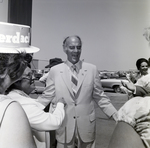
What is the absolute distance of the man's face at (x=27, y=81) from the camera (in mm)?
1537

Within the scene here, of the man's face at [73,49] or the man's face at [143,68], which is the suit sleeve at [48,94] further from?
the man's face at [143,68]

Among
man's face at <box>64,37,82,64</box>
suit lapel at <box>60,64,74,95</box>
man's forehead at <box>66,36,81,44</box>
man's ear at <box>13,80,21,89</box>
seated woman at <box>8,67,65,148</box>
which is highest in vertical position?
man's forehead at <box>66,36,81,44</box>

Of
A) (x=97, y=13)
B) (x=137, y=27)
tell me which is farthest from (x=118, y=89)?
(x=97, y=13)

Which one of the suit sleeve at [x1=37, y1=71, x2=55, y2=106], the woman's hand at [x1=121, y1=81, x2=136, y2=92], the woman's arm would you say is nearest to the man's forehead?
the suit sleeve at [x1=37, y1=71, x2=55, y2=106]

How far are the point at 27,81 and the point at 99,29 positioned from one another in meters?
0.63

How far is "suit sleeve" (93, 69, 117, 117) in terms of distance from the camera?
1.59m

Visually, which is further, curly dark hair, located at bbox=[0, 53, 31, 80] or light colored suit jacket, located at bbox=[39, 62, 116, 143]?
light colored suit jacket, located at bbox=[39, 62, 116, 143]

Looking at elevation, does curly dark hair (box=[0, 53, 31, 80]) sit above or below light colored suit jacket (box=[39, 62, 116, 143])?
above

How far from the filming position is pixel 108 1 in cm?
164

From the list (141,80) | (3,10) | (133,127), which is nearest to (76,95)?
(141,80)

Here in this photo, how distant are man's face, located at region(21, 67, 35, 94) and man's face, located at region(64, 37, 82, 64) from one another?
29 cm

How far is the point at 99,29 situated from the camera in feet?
5.32

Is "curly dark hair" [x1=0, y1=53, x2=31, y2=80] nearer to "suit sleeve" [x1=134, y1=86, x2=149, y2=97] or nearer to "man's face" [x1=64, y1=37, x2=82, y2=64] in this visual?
"man's face" [x1=64, y1=37, x2=82, y2=64]

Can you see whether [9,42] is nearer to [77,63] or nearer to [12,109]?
[77,63]
